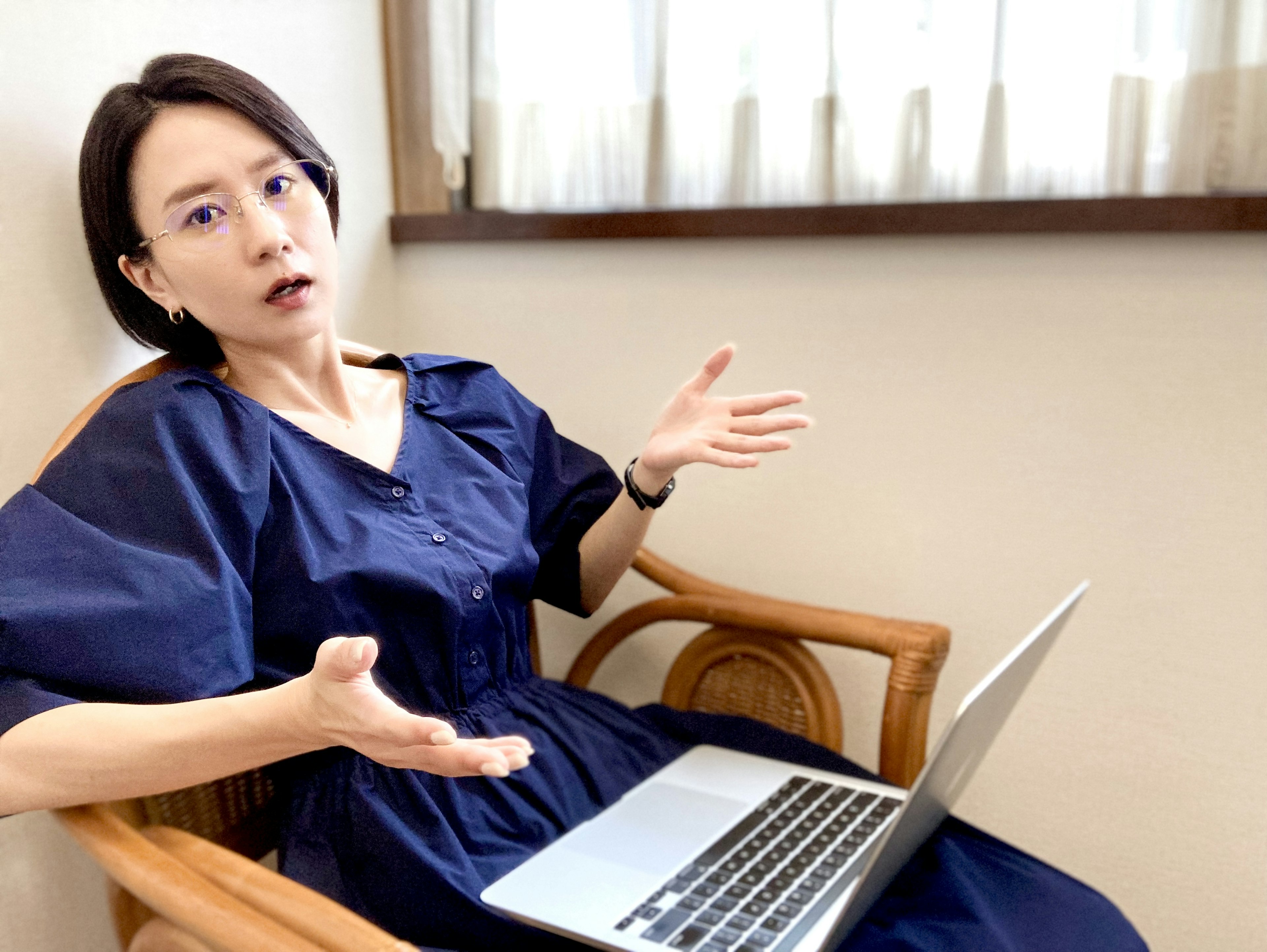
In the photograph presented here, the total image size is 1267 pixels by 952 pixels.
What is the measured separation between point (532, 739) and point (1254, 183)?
1.03 meters

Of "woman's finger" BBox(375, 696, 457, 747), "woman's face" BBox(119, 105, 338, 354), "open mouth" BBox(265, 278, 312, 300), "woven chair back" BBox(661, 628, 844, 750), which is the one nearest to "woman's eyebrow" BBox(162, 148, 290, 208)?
"woman's face" BBox(119, 105, 338, 354)

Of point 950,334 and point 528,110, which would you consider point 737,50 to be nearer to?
point 528,110

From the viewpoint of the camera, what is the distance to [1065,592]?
4.35 feet

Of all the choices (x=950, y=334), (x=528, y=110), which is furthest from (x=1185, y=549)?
(x=528, y=110)

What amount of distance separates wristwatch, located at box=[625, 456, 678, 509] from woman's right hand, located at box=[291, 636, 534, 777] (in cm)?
51

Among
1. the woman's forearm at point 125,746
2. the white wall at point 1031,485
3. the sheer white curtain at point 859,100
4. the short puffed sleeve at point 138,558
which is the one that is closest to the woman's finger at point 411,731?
the woman's forearm at point 125,746

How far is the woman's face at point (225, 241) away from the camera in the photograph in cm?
94

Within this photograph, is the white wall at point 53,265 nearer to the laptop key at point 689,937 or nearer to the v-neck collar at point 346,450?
the v-neck collar at point 346,450

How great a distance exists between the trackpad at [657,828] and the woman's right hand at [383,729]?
381mm

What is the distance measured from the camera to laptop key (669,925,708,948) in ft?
2.76

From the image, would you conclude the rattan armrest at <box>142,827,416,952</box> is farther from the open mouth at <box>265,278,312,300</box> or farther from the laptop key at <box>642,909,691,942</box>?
the open mouth at <box>265,278,312,300</box>

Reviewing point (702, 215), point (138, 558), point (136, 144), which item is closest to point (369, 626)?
point (138, 558)

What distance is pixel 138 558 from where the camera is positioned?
2.63 feet

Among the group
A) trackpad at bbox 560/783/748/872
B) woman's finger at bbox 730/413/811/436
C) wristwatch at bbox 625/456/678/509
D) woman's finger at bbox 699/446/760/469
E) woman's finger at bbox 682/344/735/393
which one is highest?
woman's finger at bbox 682/344/735/393
